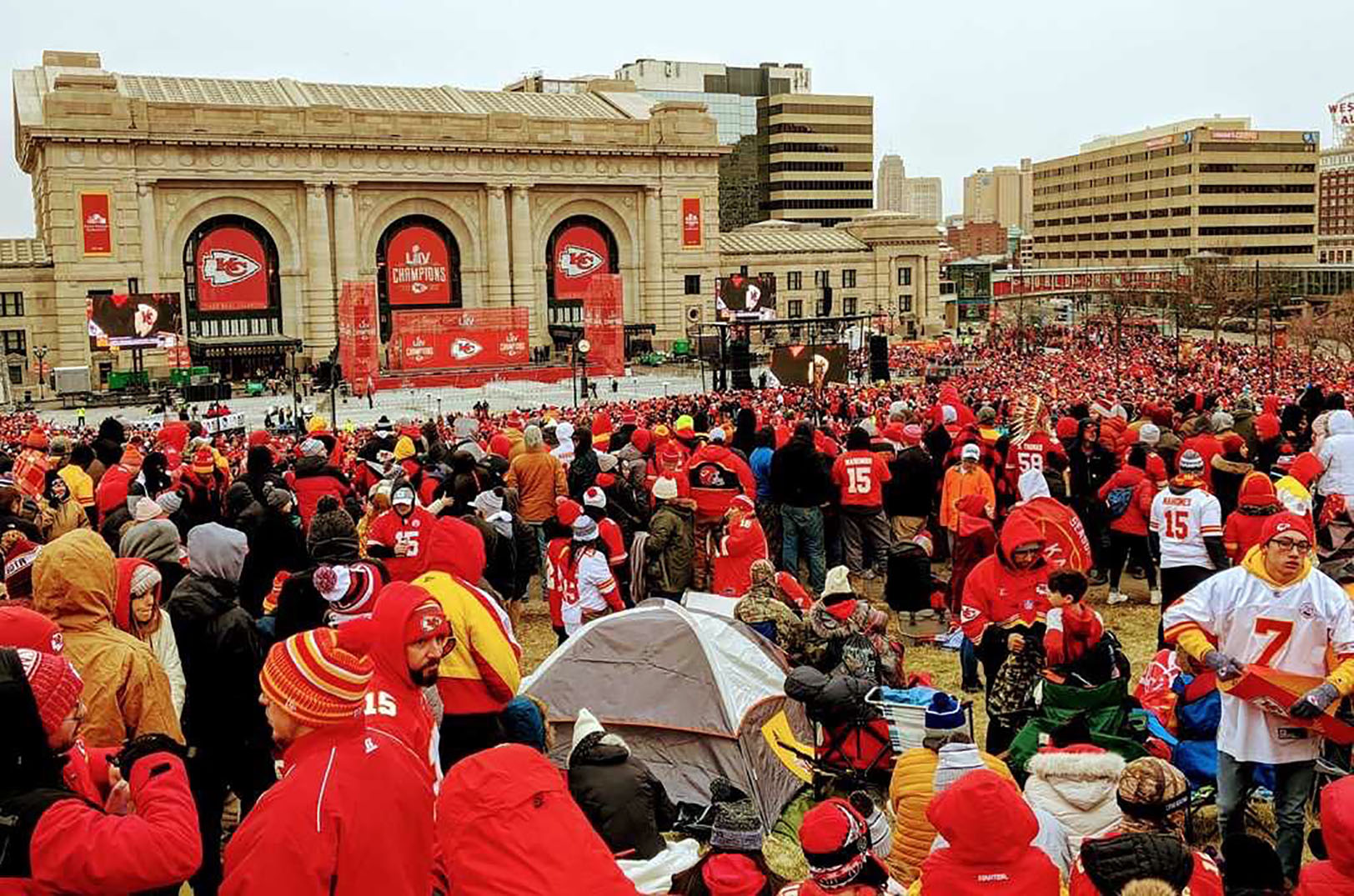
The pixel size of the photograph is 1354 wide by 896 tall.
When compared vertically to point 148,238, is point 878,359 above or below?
below

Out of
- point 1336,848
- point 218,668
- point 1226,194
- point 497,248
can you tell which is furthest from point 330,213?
point 1226,194

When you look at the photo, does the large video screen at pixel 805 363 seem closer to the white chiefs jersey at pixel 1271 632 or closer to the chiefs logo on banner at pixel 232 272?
the white chiefs jersey at pixel 1271 632

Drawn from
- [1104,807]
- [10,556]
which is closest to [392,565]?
[10,556]

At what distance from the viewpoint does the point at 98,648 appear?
5406mm

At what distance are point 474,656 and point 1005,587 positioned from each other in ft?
13.5

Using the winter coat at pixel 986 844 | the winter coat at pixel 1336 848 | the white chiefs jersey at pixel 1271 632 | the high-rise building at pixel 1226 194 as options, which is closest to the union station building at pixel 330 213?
the white chiefs jersey at pixel 1271 632

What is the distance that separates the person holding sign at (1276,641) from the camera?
638cm

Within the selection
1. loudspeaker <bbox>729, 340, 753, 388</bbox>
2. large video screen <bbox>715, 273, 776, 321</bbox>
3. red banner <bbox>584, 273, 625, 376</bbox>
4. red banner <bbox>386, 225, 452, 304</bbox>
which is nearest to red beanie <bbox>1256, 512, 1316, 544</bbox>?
loudspeaker <bbox>729, 340, 753, 388</bbox>

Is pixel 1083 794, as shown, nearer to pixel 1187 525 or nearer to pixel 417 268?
pixel 1187 525

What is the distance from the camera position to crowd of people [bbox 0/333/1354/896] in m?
3.88

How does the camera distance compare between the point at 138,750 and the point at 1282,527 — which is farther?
the point at 1282,527

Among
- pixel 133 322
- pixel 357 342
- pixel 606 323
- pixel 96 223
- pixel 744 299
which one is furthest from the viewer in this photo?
pixel 744 299

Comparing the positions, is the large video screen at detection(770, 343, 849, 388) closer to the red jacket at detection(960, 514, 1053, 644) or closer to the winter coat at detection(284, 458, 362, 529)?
the winter coat at detection(284, 458, 362, 529)

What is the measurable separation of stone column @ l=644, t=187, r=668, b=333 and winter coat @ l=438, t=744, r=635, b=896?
70.2 meters
